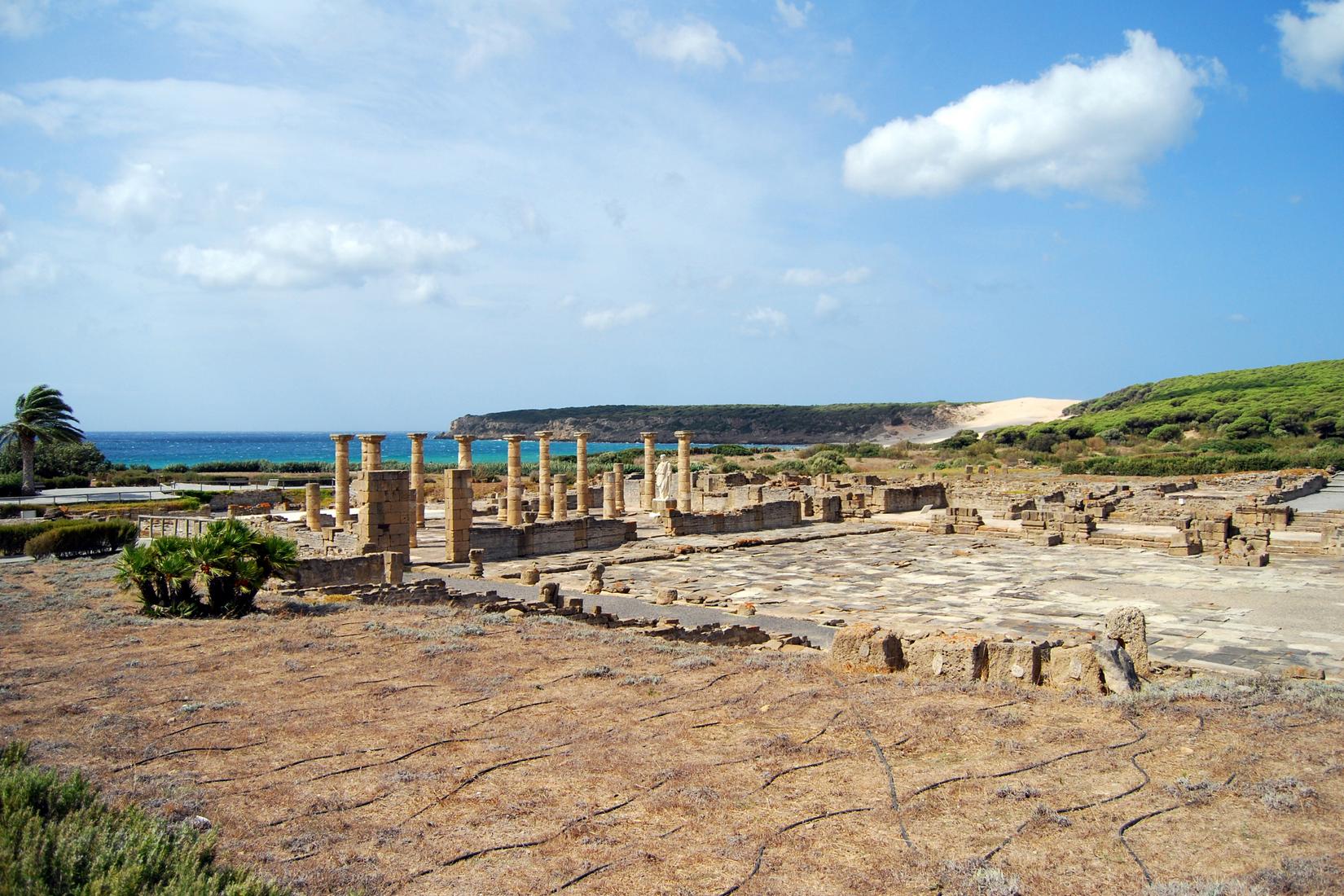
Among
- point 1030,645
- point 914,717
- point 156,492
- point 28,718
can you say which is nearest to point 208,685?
point 28,718

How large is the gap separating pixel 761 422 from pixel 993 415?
4029cm

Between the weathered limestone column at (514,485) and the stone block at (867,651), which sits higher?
the weathered limestone column at (514,485)

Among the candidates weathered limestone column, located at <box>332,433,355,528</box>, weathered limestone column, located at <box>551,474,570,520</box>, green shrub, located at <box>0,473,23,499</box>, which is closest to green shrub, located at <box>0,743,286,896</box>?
weathered limestone column, located at <box>332,433,355,528</box>

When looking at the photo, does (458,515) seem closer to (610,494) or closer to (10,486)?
(610,494)

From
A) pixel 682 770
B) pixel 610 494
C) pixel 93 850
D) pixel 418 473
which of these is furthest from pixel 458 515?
pixel 93 850

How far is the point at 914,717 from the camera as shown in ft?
25.8

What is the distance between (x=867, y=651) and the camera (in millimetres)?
9961

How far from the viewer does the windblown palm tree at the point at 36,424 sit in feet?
136

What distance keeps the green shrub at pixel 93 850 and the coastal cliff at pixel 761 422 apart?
128 m

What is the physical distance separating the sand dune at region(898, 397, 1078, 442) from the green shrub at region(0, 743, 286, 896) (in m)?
124

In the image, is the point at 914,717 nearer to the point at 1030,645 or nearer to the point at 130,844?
the point at 1030,645

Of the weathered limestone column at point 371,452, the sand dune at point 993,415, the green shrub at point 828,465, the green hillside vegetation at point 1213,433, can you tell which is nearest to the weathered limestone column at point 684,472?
the weathered limestone column at point 371,452

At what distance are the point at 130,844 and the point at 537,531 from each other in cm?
2074

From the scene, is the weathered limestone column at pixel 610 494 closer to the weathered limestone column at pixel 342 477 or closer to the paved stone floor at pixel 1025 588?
the paved stone floor at pixel 1025 588
